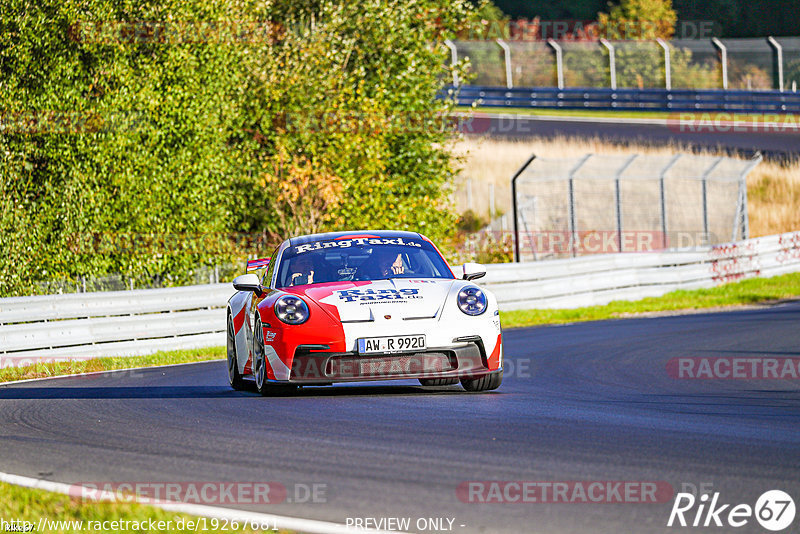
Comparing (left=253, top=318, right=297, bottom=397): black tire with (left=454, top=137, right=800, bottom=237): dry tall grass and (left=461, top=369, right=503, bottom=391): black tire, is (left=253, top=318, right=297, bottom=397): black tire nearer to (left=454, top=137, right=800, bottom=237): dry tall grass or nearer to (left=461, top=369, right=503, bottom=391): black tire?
(left=461, top=369, right=503, bottom=391): black tire

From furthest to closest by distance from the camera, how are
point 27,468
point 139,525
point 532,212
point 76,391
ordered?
1. point 532,212
2. point 76,391
3. point 27,468
4. point 139,525

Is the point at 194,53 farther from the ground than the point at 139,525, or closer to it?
farther from the ground

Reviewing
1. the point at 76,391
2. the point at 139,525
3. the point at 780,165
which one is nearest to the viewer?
the point at 139,525

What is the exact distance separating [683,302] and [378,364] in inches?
631

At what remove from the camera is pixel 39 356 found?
15125mm

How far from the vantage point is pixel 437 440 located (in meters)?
6.82

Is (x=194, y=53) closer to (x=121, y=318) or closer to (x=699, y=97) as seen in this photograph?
(x=121, y=318)

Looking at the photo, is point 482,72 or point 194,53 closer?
point 194,53

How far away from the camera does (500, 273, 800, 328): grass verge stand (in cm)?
2169

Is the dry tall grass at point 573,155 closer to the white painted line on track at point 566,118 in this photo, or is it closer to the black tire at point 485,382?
the white painted line on track at point 566,118

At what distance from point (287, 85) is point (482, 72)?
29.1 m

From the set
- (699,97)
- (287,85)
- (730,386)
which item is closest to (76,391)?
(730,386)

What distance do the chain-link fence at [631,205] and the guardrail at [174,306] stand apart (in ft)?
6.58

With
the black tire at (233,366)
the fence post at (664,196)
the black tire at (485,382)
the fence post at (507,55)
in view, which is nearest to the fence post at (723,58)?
the fence post at (507,55)
